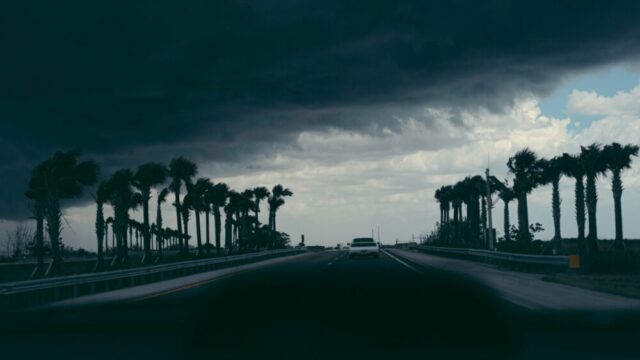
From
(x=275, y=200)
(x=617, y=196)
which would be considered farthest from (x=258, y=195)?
→ (x=617, y=196)

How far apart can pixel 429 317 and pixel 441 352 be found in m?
0.51

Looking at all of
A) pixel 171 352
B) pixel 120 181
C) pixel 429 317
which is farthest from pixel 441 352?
pixel 120 181

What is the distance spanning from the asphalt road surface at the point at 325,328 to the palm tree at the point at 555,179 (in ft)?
188

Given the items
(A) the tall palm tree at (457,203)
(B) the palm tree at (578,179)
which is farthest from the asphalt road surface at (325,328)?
(A) the tall palm tree at (457,203)

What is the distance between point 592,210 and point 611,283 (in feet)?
137

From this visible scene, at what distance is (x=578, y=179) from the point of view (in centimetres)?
7300

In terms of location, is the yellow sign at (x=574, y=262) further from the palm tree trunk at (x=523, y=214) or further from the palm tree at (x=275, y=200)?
the palm tree at (x=275, y=200)

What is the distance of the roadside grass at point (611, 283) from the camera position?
917 inches

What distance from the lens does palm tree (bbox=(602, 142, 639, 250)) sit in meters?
69.4

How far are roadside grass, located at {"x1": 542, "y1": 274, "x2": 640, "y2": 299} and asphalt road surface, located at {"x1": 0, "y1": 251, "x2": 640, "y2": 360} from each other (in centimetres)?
570

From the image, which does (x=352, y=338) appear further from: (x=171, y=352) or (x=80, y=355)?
(x=80, y=355)

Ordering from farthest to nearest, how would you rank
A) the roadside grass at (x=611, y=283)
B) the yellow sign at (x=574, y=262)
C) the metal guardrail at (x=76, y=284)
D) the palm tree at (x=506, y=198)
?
the palm tree at (x=506, y=198) < the yellow sign at (x=574, y=262) < the roadside grass at (x=611, y=283) < the metal guardrail at (x=76, y=284)

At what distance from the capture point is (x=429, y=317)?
9273 millimetres

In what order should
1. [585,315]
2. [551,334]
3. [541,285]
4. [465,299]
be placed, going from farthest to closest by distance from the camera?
1. [541,285]
2. [585,315]
3. [551,334]
4. [465,299]
